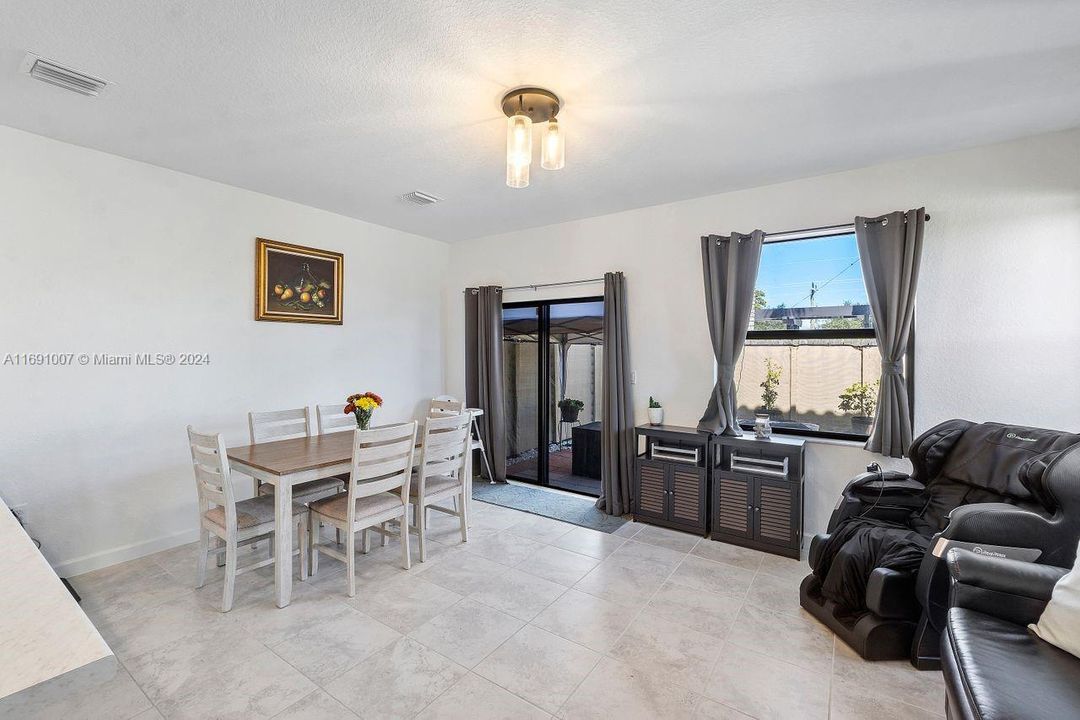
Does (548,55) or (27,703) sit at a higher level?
(548,55)

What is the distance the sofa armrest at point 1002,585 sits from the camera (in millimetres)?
1598

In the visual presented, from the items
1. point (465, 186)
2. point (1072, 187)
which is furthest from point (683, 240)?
A: point (1072, 187)

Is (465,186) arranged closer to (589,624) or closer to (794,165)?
(794,165)

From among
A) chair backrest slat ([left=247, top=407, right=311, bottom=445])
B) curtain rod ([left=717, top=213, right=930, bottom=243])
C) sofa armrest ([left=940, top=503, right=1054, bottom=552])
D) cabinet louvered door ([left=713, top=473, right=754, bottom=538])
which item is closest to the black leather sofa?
sofa armrest ([left=940, top=503, right=1054, bottom=552])

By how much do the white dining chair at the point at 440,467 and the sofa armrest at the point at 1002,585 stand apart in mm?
2637

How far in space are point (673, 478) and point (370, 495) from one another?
2.20 metres

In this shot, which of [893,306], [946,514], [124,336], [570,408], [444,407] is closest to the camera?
[946,514]

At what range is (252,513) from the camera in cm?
273

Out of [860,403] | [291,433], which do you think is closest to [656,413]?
[860,403]

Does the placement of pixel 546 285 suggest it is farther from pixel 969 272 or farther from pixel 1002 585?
pixel 1002 585

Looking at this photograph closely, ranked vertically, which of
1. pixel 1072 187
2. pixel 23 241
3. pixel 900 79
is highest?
pixel 900 79

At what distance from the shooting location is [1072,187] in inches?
106

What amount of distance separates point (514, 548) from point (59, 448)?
2882 mm

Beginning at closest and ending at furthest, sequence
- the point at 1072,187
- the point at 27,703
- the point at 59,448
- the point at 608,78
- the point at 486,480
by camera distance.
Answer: the point at 27,703, the point at 608,78, the point at 1072,187, the point at 59,448, the point at 486,480
